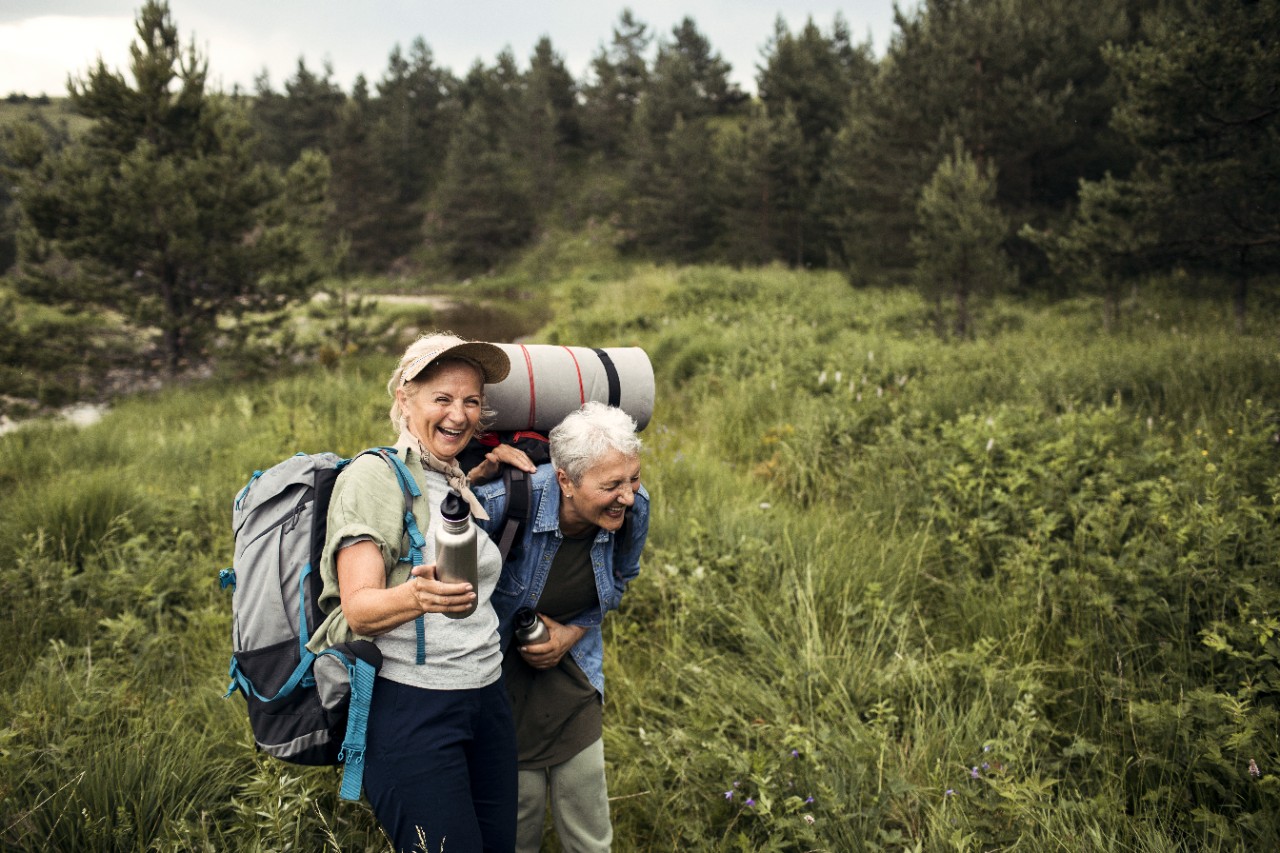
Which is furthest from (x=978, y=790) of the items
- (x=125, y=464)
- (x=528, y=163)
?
(x=528, y=163)

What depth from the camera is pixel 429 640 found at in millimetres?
1774

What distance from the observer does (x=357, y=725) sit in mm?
1713

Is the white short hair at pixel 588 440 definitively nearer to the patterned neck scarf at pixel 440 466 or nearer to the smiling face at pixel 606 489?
the smiling face at pixel 606 489

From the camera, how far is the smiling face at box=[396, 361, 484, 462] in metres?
1.98

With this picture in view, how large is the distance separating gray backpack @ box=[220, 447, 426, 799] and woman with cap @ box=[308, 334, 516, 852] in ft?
0.16

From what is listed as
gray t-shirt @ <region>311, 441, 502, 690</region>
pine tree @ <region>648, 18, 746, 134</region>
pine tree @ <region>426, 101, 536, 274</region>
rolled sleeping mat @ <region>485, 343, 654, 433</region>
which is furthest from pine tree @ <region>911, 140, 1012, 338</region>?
pine tree @ <region>426, 101, 536, 274</region>

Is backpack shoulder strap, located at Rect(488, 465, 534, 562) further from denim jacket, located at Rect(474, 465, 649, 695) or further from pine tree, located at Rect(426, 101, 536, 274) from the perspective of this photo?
pine tree, located at Rect(426, 101, 536, 274)

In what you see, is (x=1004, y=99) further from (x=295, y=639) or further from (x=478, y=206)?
(x=478, y=206)

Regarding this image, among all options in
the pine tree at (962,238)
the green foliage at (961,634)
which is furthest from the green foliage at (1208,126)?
the pine tree at (962,238)

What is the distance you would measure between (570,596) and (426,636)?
0.66m

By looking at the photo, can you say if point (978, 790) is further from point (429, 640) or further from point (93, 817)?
point (93, 817)

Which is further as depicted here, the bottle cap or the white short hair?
the white short hair

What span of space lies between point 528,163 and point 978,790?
48091 mm

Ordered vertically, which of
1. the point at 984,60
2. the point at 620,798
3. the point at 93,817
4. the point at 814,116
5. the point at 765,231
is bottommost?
the point at 620,798
